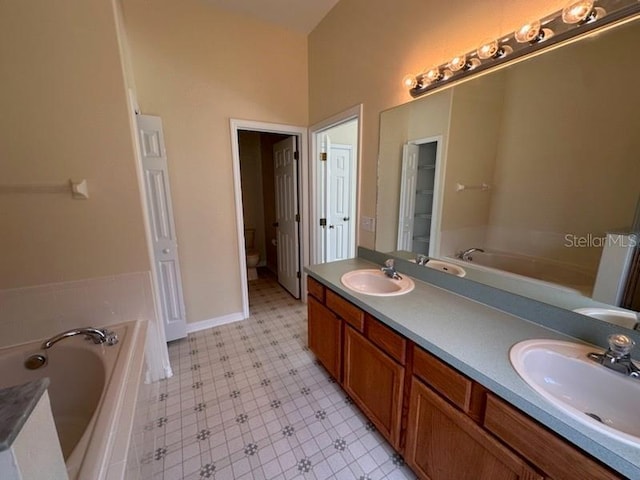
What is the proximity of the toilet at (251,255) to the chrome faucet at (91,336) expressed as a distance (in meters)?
2.38

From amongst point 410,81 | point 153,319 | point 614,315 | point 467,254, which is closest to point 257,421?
point 153,319

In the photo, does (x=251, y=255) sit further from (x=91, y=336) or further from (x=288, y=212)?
(x=91, y=336)

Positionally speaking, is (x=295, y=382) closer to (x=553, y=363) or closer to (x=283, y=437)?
(x=283, y=437)

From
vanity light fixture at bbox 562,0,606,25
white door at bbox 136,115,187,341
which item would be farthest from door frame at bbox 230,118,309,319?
vanity light fixture at bbox 562,0,606,25

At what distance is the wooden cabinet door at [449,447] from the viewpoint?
2.82 ft

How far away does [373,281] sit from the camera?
6.10 ft

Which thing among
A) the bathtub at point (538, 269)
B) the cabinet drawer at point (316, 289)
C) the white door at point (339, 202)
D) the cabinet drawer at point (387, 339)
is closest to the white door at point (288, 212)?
the white door at point (339, 202)

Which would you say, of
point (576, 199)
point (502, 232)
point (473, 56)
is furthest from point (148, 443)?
point (473, 56)

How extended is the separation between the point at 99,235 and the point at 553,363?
7.66 feet

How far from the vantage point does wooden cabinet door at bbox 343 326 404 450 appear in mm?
1290

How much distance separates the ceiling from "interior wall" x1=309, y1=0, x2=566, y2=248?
0.09m

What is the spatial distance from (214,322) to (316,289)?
140 centimetres

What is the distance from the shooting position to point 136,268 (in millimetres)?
1745

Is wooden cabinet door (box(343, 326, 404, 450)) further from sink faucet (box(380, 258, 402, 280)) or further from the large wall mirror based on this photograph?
the large wall mirror
